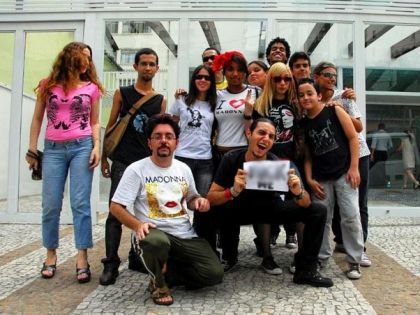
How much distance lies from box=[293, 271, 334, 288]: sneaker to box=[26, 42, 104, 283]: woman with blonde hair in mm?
1703

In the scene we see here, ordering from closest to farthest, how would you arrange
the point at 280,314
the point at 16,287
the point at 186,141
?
the point at 280,314 < the point at 16,287 < the point at 186,141

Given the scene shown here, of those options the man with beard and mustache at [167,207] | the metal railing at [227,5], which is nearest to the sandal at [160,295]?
the man with beard and mustache at [167,207]

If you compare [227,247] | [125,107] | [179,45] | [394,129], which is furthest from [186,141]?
[394,129]

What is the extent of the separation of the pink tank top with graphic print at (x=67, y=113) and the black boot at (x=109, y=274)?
108 centimetres

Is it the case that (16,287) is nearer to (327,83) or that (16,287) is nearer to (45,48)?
(327,83)

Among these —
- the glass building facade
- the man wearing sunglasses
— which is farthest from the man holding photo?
the glass building facade

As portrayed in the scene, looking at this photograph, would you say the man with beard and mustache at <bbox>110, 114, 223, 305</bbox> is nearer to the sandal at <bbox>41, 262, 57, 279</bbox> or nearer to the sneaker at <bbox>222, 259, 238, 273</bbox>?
the sneaker at <bbox>222, 259, 238, 273</bbox>

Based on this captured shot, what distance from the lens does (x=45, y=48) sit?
667 cm

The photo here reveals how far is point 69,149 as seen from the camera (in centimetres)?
363

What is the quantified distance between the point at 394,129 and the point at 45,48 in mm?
5553

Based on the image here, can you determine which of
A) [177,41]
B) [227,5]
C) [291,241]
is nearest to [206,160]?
[291,241]

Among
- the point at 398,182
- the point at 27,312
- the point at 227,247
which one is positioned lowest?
the point at 27,312

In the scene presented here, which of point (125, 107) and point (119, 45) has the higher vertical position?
point (119, 45)

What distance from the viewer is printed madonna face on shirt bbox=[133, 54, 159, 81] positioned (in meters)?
3.83
